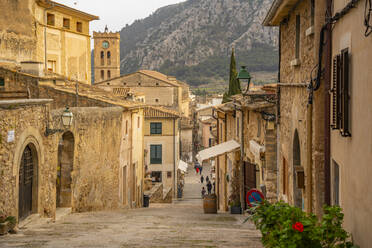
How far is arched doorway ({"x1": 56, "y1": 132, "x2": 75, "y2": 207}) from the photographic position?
15492mm

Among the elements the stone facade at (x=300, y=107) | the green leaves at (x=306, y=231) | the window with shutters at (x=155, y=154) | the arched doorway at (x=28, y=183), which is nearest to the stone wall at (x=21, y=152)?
the arched doorway at (x=28, y=183)

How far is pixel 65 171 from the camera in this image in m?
15.5

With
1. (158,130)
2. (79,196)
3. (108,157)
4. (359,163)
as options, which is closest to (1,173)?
(79,196)

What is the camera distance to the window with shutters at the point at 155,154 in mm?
48750

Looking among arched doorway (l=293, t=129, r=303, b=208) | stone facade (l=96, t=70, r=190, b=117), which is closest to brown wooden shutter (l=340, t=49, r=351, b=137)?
arched doorway (l=293, t=129, r=303, b=208)

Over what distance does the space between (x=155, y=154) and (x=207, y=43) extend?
117272 millimetres

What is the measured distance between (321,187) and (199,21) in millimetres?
166957

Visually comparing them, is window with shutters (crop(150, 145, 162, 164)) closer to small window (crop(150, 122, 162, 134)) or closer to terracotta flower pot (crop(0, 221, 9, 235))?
small window (crop(150, 122, 162, 134))

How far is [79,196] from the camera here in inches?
641

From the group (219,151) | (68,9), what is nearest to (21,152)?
(219,151)

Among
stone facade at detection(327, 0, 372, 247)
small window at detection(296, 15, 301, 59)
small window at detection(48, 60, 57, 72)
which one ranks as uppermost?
small window at detection(48, 60, 57, 72)

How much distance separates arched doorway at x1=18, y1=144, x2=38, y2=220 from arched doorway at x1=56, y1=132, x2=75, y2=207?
8.53ft

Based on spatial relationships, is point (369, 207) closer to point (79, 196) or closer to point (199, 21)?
point (79, 196)

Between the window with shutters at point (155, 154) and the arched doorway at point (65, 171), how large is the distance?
3294 cm
